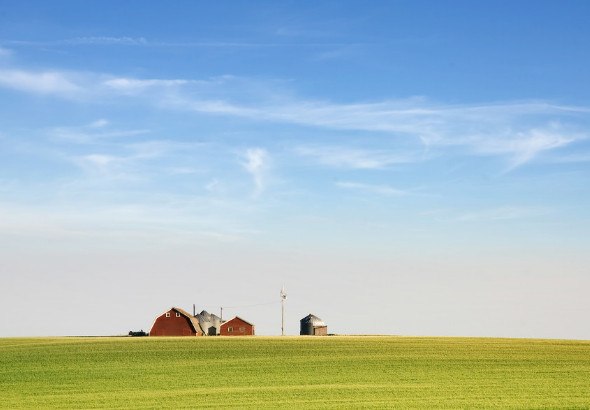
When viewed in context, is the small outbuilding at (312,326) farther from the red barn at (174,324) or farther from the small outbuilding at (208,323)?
the red barn at (174,324)

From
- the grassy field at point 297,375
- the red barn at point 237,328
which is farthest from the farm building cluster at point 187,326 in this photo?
the grassy field at point 297,375

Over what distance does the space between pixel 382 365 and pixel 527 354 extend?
16233 mm

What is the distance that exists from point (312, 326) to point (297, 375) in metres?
58.8

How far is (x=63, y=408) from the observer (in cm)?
3662

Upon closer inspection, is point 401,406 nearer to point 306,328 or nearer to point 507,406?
point 507,406

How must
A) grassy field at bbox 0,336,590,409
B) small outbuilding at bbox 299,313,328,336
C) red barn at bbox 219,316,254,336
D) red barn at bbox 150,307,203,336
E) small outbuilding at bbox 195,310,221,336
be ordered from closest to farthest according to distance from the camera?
grassy field at bbox 0,336,590,409, red barn at bbox 150,307,203,336, red barn at bbox 219,316,254,336, small outbuilding at bbox 195,310,221,336, small outbuilding at bbox 299,313,328,336

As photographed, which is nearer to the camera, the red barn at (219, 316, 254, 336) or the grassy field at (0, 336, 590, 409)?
the grassy field at (0, 336, 590, 409)

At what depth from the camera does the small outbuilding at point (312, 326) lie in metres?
107

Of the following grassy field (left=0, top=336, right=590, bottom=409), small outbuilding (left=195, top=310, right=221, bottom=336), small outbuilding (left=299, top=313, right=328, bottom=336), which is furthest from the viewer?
small outbuilding (left=299, top=313, right=328, bottom=336)

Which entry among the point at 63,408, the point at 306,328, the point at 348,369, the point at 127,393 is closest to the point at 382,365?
the point at 348,369

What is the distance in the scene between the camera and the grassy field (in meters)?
38.0

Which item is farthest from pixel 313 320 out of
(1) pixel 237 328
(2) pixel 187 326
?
(2) pixel 187 326

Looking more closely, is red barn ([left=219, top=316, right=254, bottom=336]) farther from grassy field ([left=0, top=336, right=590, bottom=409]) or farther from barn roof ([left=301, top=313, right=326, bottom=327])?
grassy field ([left=0, top=336, right=590, bottom=409])

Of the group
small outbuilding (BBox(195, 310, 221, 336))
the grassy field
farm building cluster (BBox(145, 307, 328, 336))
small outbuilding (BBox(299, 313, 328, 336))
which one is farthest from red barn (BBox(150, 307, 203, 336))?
the grassy field
